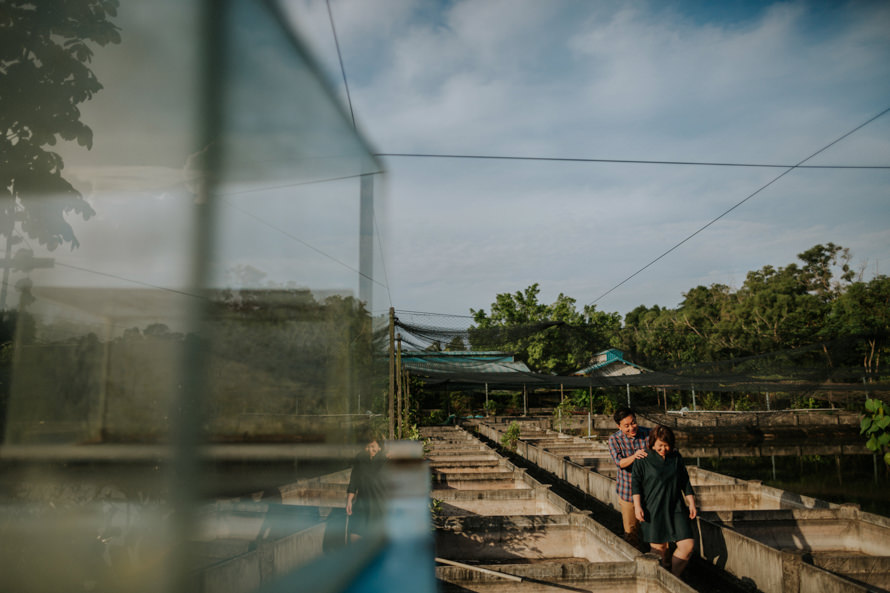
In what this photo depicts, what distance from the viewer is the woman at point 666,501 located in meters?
4.21

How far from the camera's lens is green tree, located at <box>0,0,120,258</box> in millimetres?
795

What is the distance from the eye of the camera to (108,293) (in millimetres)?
911

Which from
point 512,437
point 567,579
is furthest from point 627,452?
point 512,437

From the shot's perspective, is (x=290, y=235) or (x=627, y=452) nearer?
(x=290, y=235)

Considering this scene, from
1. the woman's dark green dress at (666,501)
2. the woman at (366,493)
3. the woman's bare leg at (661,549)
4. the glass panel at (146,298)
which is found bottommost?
the woman's bare leg at (661,549)

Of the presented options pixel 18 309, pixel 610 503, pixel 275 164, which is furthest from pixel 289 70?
pixel 610 503

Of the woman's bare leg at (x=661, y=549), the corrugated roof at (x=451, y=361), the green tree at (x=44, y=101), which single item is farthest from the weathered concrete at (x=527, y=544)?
the green tree at (x=44, y=101)

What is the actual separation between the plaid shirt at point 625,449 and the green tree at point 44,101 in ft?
15.8

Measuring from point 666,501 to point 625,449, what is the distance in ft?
2.54

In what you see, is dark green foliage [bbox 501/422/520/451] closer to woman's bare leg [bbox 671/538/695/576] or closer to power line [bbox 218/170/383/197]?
woman's bare leg [bbox 671/538/695/576]

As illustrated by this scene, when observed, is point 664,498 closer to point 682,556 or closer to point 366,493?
point 682,556

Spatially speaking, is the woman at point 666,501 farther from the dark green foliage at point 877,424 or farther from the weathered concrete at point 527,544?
the dark green foliage at point 877,424

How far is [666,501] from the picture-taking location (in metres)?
4.25

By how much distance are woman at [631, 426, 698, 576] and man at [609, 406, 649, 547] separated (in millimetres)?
360
